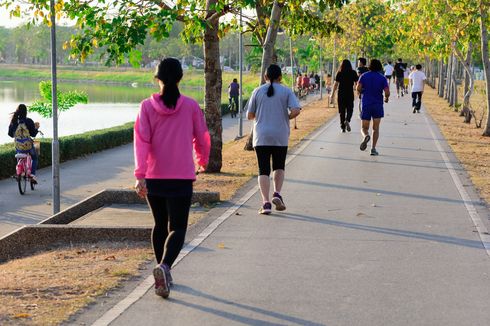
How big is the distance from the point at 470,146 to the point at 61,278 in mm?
16222

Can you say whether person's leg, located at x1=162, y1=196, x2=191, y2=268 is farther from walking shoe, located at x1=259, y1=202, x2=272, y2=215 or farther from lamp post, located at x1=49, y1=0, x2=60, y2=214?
lamp post, located at x1=49, y1=0, x2=60, y2=214

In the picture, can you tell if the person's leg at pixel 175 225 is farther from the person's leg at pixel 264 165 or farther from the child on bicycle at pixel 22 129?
the child on bicycle at pixel 22 129

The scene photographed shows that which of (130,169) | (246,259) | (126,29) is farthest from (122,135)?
(246,259)

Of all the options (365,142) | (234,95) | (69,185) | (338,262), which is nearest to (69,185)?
(69,185)

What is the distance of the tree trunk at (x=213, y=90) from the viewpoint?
16.7 metres

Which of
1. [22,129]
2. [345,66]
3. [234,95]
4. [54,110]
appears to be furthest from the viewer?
[234,95]

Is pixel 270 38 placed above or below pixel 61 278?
above

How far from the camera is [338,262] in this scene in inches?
337

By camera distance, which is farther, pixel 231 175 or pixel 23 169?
pixel 23 169

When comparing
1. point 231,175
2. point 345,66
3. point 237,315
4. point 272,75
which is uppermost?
point 272,75

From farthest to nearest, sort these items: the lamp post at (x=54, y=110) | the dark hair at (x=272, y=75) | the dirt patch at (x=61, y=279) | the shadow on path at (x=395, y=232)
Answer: the lamp post at (x=54, y=110) < the dark hair at (x=272, y=75) < the shadow on path at (x=395, y=232) < the dirt patch at (x=61, y=279)

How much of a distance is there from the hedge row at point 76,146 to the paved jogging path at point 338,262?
25.0 ft

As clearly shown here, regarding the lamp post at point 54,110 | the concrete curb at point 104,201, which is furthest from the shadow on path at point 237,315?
the lamp post at point 54,110

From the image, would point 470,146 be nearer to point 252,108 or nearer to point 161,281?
point 252,108
